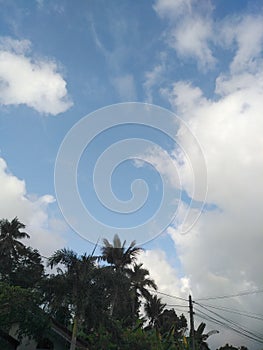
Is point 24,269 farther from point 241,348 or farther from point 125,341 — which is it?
point 241,348

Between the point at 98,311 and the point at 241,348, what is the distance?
68.8 meters

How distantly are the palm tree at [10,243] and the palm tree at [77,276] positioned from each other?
1915 centimetres

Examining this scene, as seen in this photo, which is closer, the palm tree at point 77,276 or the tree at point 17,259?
the palm tree at point 77,276

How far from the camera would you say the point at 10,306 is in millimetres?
18453

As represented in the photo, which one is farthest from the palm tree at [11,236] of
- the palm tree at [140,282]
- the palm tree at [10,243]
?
the palm tree at [140,282]

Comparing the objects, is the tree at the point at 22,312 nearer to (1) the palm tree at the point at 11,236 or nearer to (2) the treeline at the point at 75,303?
(2) the treeline at the point at 75,303

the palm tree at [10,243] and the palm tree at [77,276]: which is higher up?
the palm tree at [10,243]

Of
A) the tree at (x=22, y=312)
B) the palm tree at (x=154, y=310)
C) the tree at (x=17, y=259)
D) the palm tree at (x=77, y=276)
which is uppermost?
the palm tree at (x=154, y=310)

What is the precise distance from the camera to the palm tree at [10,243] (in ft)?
127

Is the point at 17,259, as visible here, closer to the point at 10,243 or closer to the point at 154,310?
the point at 10,243

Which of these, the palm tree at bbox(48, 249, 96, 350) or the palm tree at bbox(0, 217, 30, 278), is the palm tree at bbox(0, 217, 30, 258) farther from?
the palm tree at bbox(48, 249, 96, 350)

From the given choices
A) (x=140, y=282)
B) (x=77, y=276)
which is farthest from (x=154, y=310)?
(x=77, y=276)

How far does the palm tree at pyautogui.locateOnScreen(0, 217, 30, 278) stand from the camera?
38625 mm

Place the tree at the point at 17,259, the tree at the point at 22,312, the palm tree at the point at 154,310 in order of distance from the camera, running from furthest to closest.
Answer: the palm tree at the point at 154,310 < the tree at the point at 17,259 < the tree at the point at 22,312
